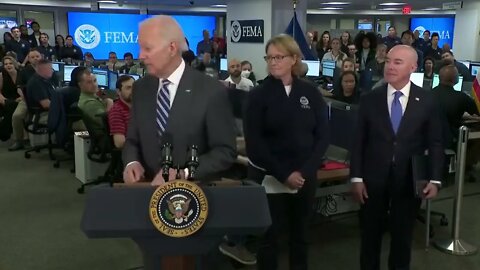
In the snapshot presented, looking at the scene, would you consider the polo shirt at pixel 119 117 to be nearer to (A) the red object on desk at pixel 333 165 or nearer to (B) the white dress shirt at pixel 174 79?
(A) the red object on desk at pixel 333 165

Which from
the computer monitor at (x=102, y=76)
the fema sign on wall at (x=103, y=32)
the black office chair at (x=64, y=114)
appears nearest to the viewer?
the black office chair at (x=64, y=114)

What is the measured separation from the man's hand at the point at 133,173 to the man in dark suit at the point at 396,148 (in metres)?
1.31

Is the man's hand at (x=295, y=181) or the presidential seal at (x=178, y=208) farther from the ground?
the presidential seal at (x=178, y=208)

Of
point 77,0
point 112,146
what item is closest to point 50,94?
point 112,146

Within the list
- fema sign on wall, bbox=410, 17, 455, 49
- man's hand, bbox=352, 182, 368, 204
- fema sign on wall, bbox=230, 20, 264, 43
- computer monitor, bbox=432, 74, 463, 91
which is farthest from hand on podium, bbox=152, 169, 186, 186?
fema sign on wall, bbox=410, 17, 455, 49

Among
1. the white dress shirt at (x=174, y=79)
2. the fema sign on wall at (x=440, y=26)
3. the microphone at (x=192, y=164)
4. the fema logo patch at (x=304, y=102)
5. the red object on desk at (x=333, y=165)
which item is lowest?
the red object on desk at (x=333, y=165)

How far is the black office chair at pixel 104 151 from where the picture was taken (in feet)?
16.3

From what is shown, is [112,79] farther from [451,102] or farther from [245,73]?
[451,102]

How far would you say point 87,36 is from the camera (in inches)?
690

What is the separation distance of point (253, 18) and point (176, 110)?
381 inches

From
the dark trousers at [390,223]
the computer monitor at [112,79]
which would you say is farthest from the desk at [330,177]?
the computer monitor at [112,79]

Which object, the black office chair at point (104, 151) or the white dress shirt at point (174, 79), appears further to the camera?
the black office chair at point (104, 151)

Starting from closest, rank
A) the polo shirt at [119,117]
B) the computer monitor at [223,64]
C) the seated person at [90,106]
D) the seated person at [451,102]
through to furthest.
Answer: the polo shirt at [119,117]
the seated person at [451,102]
the seated person at [90,106]
the computer monitor at [223,64]

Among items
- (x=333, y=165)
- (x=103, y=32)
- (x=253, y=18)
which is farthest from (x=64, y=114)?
(x=103, y=32)
